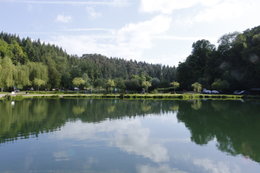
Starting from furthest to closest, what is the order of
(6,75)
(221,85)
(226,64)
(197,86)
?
(226,64) → (197,86) → (221,85) → (6,75)

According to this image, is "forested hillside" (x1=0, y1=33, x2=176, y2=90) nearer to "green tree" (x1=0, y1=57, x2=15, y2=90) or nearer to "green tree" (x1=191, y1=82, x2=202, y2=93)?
"green tree" (x1=0, y1=57, x2=15, y2=90)

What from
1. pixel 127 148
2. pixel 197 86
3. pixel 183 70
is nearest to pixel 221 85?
pixel 197 86

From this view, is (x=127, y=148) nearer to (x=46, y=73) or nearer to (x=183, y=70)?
(x=46, y=73)

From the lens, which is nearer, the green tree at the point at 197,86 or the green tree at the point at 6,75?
the green tree at the point at 6,75

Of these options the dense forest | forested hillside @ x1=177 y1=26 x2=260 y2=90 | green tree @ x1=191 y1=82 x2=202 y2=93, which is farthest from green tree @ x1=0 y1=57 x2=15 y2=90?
forested hillside @ x1=177 y1=26 x2=260 y2=90

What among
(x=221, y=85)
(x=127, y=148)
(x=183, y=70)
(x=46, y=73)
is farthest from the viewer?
(x=183, y=70)

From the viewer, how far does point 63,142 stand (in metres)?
11.9

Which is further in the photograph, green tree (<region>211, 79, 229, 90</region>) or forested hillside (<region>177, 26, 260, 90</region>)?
green tree (<region>211, 79, 229, 90</region>)

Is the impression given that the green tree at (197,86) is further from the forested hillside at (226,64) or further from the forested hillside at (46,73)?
the forested hillside at (46,73)

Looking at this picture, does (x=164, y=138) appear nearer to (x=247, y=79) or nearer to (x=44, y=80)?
(x=247, y=79)

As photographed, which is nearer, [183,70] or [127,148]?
[127,148]

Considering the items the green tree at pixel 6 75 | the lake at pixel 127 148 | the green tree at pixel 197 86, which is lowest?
the lake at pixel 127 148

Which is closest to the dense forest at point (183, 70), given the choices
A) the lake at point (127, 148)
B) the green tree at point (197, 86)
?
the green tree at point (197, 86)

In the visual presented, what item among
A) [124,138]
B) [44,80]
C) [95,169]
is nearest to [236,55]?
[44,80]
